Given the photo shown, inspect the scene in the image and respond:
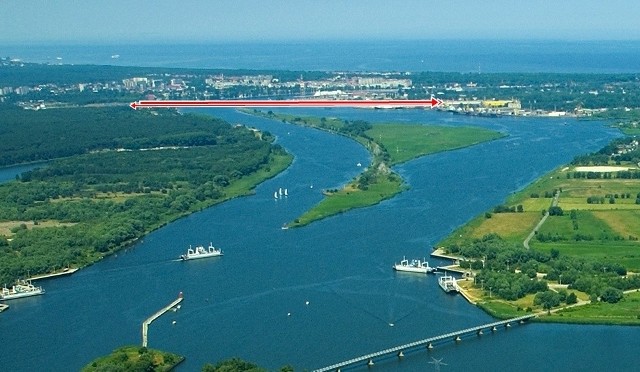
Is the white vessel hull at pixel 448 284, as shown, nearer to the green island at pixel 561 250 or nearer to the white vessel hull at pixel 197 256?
the green island at pixel 561 250

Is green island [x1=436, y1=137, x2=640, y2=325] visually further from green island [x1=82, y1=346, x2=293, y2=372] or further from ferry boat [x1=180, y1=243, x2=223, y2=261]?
green island [x1=82, y1=346, x2=293, y2=372]

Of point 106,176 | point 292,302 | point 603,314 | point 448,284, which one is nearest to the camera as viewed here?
point 603,314

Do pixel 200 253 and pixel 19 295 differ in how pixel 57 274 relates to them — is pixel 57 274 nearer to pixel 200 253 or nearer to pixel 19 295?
pixel 19 295

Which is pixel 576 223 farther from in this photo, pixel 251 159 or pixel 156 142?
pixel 156 142

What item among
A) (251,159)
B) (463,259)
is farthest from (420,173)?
(463,259)

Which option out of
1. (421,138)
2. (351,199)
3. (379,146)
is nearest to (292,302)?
(351,199)

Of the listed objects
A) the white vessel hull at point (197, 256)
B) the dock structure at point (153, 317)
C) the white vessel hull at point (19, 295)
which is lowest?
the white vessel hull at point (19, 295)

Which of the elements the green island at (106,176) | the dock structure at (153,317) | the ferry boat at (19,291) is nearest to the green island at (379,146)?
the green island at (106,176)
